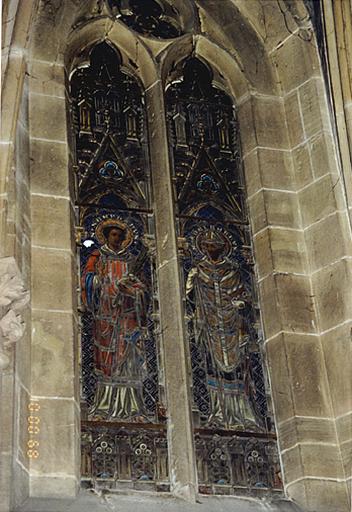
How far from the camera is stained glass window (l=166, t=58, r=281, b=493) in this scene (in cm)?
1091

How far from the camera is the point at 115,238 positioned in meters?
11.7

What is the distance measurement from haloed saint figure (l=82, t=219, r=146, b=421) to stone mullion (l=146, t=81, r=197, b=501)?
185 mm

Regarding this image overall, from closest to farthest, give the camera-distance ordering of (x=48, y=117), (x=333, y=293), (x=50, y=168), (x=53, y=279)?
(x=53, y=279) → (x=333, y=293) → (x=50, y=168) → (x=48, y=117)

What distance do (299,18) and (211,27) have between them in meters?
0.72

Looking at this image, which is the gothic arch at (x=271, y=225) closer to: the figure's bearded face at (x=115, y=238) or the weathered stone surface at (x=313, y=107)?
the weathered stone surface at (x=313, y=107)

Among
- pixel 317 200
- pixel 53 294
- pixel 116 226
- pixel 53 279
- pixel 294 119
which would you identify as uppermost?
pixel 294 119

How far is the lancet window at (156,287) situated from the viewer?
10812 millimetres

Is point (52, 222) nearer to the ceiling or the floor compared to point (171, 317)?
nearer to the ceiling

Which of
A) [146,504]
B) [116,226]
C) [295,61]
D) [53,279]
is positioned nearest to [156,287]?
[116,226]

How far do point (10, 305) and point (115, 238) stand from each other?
1.94 m

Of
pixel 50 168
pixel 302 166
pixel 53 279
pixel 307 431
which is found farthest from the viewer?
pixel 302 166

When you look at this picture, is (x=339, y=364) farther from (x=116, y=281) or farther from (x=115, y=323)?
(x=116, y=281)

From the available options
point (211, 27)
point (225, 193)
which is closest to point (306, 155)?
point (225, 193)

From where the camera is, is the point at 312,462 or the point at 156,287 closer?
the point at 312,462
